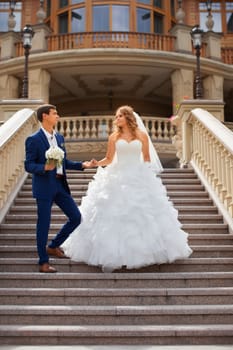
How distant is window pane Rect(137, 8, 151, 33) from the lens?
1989cm

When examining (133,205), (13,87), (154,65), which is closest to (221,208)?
(133,205)

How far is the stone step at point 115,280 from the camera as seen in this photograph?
15.3ft

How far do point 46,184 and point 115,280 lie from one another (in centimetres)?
121

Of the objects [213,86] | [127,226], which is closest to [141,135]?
[127,226]

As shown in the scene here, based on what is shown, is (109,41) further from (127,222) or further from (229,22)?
(127,222)

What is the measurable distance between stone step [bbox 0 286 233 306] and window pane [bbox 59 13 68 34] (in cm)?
1765

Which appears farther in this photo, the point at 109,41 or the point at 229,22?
the point at 229,22

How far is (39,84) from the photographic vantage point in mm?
18328

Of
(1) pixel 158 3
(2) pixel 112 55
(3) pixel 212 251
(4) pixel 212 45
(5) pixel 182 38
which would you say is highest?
(1) pixel 158 3

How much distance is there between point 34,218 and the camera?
6312 mm

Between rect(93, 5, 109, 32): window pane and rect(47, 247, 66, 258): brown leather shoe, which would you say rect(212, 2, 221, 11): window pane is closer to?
rect(93, 5, 109, 32): window pane

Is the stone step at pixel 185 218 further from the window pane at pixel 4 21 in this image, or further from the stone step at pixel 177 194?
the window pane at pixel 4 21

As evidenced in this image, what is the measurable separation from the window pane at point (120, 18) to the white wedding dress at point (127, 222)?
15459 millimetres

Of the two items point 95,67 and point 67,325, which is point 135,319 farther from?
point 95,67
